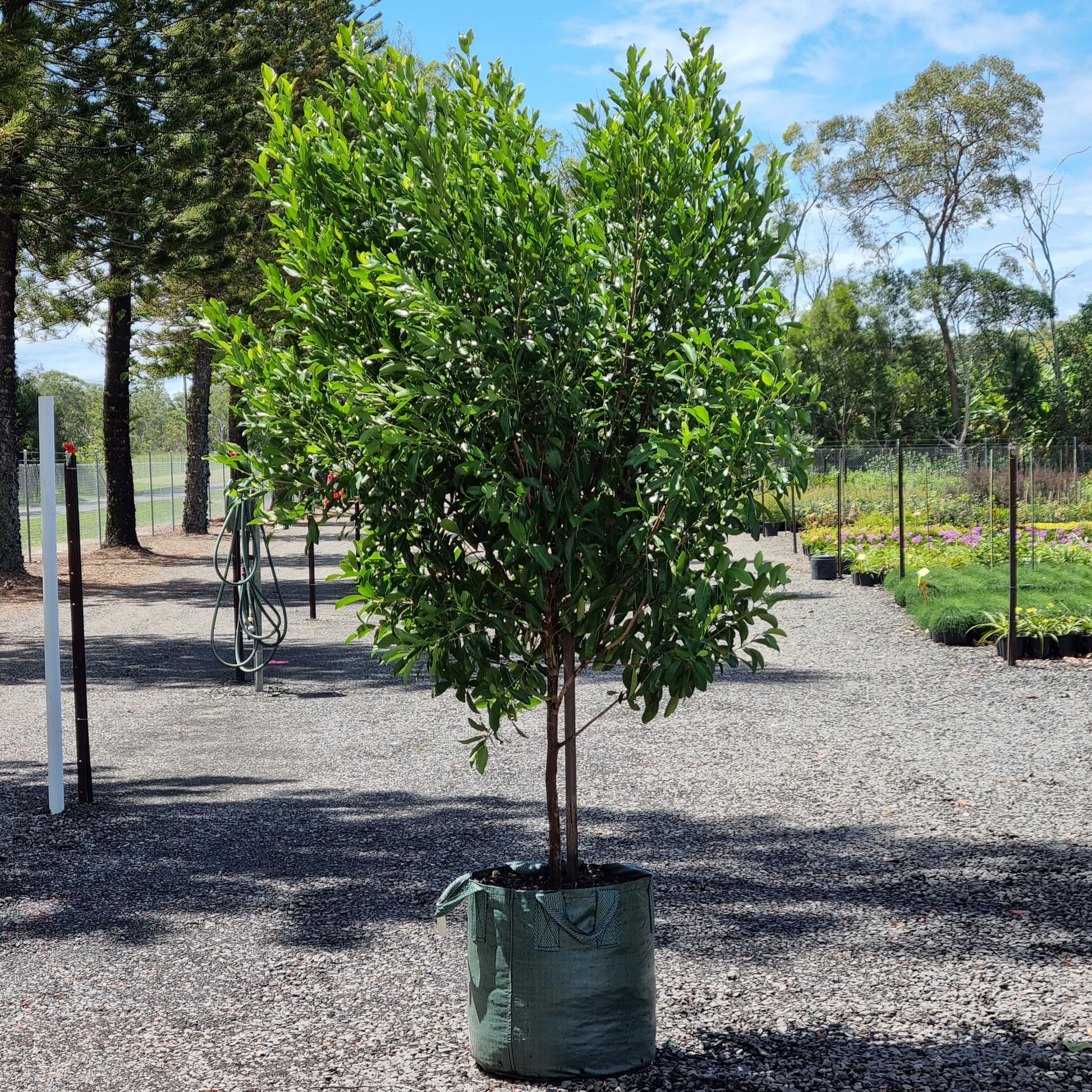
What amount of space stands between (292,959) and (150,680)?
261 inches

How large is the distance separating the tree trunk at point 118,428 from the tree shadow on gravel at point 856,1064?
20931 millimetres

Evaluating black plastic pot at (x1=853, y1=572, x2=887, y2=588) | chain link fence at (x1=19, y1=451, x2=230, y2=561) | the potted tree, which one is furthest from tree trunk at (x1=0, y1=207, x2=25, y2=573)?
the potted tree

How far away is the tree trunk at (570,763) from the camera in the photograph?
3.34 metres

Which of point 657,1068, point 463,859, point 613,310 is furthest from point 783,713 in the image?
point 613,310

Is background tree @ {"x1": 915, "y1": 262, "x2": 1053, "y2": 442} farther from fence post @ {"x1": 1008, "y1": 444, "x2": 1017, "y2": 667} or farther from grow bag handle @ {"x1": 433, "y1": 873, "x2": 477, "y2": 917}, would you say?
grow bag handle @ {"x1": 433, "y1": 873, "x2": 477, "y2": 917}

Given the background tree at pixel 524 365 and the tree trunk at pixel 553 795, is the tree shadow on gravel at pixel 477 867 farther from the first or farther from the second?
the background tree at pixel 524 365

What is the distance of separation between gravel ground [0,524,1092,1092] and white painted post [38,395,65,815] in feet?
0.96

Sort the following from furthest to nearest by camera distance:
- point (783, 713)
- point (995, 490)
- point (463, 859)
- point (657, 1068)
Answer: point (995, 490) → point (783, 713) → point (463, 859) → point (657, 1068)

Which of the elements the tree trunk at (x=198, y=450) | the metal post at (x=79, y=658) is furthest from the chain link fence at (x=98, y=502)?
the metal post at (x=79, y=658)

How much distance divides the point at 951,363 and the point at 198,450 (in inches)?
1130

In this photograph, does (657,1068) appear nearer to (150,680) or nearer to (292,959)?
(292,959)

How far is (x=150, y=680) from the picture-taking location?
10227 millimetres

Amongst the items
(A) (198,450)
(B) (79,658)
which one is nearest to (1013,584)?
(B) (79,658)

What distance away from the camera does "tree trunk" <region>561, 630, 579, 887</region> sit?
10.9 ft
